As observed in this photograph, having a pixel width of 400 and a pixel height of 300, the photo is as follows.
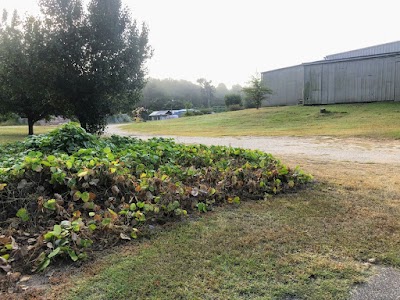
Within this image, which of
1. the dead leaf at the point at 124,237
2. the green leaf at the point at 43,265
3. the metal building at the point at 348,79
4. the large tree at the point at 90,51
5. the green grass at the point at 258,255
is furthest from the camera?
the metal building at the point at 348,79

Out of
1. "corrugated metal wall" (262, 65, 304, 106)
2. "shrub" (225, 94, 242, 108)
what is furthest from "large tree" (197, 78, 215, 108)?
"corrugated metal wall" (262, 65, 304, 106)

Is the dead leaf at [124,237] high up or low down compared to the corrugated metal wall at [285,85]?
down

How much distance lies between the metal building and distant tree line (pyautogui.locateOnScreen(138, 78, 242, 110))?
152 ft

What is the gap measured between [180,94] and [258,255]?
8561 cm

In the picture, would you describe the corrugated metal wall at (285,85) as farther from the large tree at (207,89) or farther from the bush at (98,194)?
the large tree at (207,89)

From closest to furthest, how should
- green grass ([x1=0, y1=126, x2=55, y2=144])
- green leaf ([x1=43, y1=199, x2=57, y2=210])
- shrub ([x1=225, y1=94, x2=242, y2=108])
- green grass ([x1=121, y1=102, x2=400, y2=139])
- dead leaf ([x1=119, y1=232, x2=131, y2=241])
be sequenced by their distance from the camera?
dead leaf ([x1=119, y1=232, x2=131, y2=241]), green leaf ([x1=43, y1=199, x2=57, y2=210]), green grass ([x1=0, y1=126, x2=55, y2=144]), green grass ([x1=121, y1=102, x2=400, y2=139]), shrub ([x1=225, y1=94, x2=242, y2=108])

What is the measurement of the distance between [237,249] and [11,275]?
1410 millimetres

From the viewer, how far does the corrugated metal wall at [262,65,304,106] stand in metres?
25.6

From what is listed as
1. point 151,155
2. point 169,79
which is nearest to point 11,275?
point 151,155

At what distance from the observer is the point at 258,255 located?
7.31 feet

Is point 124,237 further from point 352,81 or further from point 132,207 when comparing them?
point 352,81

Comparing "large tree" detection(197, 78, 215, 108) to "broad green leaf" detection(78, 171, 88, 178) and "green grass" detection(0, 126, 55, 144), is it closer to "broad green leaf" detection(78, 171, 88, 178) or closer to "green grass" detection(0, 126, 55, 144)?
"green grass" detection(0, 126, 55, 144)

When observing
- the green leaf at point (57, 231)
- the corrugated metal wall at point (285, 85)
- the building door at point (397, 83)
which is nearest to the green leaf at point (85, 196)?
the green leaf at point (57, 231)

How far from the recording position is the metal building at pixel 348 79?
20.2m
